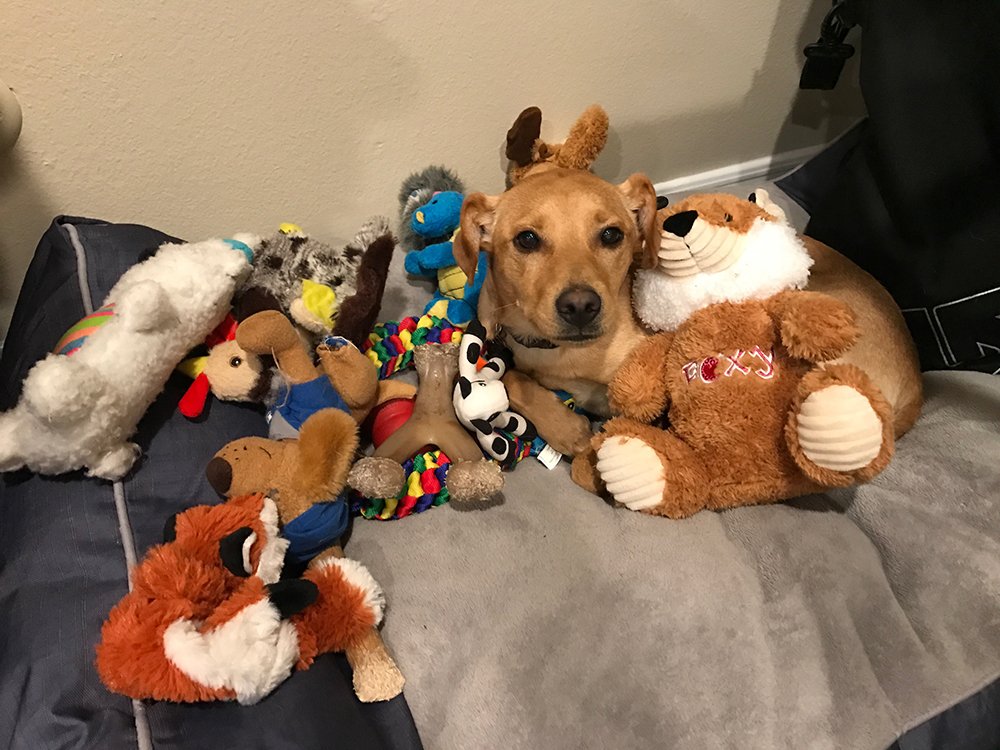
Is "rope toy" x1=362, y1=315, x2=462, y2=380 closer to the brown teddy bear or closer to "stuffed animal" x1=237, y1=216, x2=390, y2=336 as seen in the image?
"stuffed animal" x1=237, y1=216, x2=390, y2=336

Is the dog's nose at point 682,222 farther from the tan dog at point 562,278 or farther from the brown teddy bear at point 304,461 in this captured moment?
the brown teddy bear at point 304,461

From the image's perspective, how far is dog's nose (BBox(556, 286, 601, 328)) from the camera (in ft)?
4.35

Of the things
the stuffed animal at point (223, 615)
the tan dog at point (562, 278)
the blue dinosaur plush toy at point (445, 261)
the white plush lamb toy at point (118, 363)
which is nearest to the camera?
the stuffed animal at point (223, 615)

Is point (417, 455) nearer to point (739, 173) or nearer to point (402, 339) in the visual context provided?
point (402, 339)

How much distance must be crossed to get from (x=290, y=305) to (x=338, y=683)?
782 millimetres

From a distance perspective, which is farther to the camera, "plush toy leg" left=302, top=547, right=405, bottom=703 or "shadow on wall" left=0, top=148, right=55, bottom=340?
"shadow on wall" left=0, top=148, right=55, bottom=340

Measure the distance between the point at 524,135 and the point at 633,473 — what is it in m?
1.01

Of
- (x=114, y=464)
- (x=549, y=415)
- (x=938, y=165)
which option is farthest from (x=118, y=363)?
(x=938, y=165)

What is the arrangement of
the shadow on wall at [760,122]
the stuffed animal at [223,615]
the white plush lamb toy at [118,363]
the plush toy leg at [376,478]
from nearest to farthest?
1. the stuffed animal at [223,615]
2. the white plush lamb toy at [118,363]
3. the plush toy leg at [376,478]
4. the shadow on wall at [760,122]

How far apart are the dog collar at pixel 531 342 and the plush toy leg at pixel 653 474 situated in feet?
0.96

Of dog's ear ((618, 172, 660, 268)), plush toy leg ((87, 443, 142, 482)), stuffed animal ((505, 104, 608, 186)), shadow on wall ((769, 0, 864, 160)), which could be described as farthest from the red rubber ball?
shadow on wall ((769, 0, 864, 160))

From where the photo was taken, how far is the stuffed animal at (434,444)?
50.6 inches

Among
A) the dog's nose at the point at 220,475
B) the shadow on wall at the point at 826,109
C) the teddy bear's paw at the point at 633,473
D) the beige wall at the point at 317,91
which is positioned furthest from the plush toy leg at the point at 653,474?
the shadow on wall at the point at 826,109

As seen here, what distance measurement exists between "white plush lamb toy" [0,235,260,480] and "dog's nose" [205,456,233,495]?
176 mm
